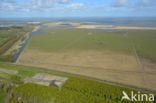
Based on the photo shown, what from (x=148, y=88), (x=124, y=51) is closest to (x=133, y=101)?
(x=148, y=88)

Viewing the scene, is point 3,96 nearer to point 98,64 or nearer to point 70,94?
point 70,94

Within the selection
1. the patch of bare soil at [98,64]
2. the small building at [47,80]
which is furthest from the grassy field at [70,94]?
the patch of bare soil at [98,64]

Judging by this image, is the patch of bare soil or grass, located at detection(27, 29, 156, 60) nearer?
the patch of bare soil

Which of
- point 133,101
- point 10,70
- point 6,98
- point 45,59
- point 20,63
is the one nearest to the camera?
point 133,101

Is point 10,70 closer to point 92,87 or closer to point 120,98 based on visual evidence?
point 92,87

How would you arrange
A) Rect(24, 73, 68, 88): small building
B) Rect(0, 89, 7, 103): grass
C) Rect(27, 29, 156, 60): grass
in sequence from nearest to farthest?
Rect(0, 89, 7, 103): grass
Rect(24, 73, 68, 88): small building
Rect(27, 29, 156, 60): grass

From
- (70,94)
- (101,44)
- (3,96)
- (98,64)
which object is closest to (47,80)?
(3,96)

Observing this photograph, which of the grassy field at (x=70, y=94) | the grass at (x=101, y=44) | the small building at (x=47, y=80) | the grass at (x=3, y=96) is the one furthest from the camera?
the grass at (x=101, y=44)

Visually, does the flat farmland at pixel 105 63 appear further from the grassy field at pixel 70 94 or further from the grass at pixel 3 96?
the grass at pixel 3 96

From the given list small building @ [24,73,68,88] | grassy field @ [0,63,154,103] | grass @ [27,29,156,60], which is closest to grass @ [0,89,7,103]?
grassy field @ [0,63,154,103]

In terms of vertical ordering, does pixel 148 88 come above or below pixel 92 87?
below

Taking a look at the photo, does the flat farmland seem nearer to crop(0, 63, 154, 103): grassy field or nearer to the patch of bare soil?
the patch of bare soil
